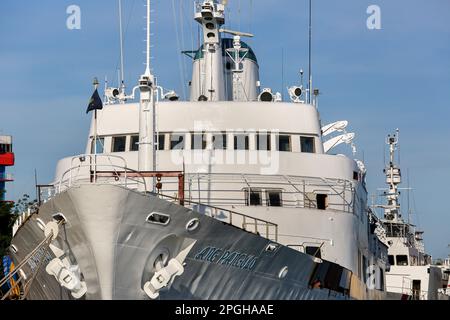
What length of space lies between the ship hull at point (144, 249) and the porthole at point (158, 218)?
0.21ft

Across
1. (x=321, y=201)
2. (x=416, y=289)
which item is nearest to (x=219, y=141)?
(x=321, y=201)

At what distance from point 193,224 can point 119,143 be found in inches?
353

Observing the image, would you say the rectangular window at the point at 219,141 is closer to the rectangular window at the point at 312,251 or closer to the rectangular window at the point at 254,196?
the rectangular window at the point at 254,196

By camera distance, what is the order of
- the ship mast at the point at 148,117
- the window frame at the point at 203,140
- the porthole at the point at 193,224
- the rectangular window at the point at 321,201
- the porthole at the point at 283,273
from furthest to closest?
the window frame at the point at 203,140
the rectangular window at the point at 321,201
the ship mast at the point at 148,117
the porthole at the point at 283,273
the porthole at the point at 193,224

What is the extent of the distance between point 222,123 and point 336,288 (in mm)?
6400

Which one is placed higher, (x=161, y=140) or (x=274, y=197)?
(x=161, y=140)

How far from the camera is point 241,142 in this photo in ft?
103

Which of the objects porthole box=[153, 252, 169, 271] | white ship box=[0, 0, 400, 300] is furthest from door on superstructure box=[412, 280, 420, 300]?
porthole box=[153, 252, 169, 271]

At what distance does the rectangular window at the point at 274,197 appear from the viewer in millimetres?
29375

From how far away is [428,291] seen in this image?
169ft

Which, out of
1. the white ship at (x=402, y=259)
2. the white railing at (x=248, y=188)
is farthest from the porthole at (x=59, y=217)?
the white ship at (x=402, y=259)

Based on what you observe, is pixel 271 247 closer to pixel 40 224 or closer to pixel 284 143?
pixel 40 224

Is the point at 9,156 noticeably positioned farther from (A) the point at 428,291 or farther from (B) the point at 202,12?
(B) the point at 202,12

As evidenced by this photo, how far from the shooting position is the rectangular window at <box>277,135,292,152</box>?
104 feet
